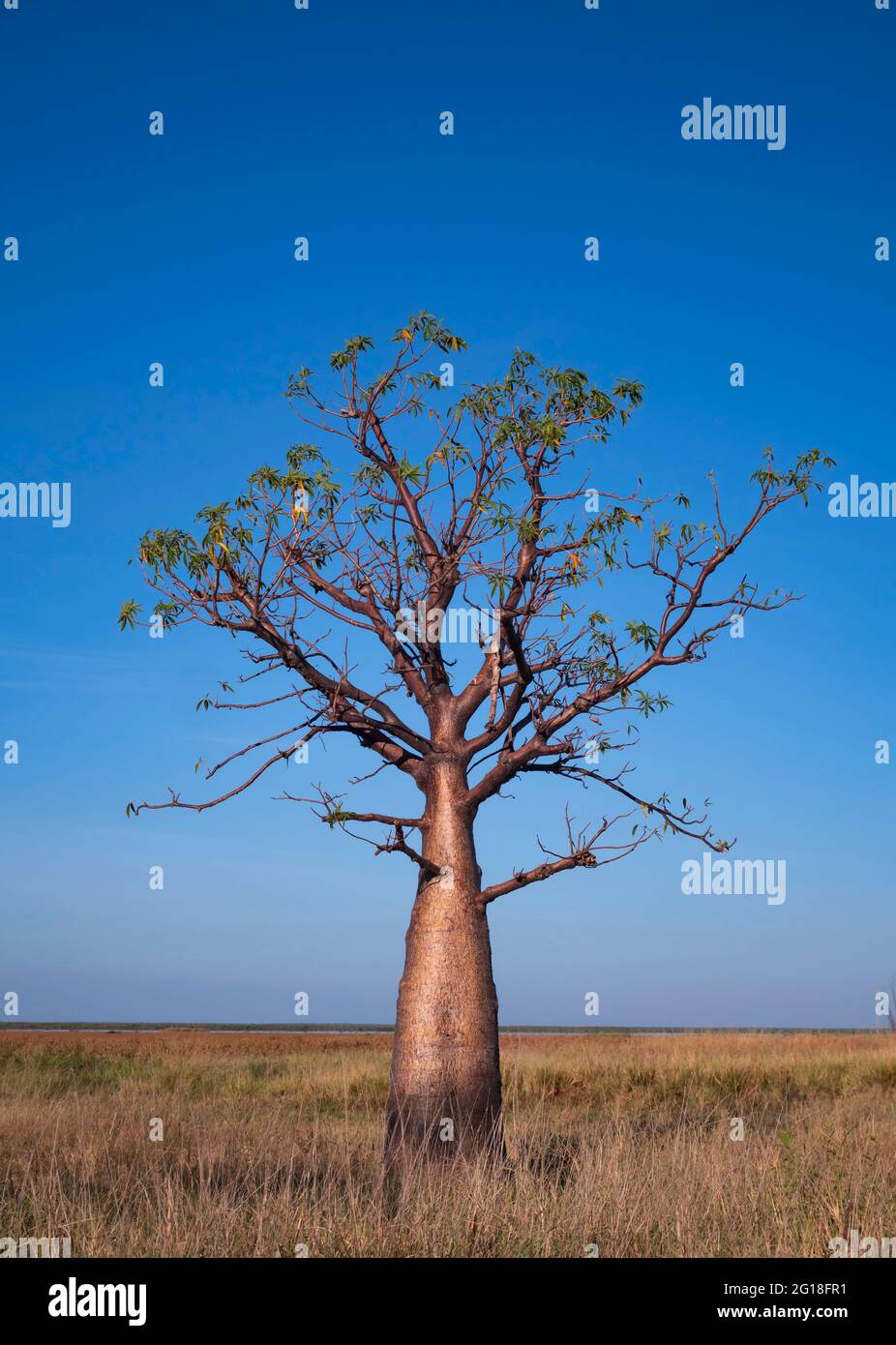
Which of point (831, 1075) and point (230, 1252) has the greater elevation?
point (230, 1252)

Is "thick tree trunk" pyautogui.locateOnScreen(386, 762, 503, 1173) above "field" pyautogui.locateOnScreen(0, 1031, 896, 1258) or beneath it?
above

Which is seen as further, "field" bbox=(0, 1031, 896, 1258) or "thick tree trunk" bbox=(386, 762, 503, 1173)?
"thick tree trunk" bbox=(386, 762, 503, 1173)

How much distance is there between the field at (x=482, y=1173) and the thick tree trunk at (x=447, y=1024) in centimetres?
43

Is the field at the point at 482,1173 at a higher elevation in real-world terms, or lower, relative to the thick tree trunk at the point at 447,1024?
lower

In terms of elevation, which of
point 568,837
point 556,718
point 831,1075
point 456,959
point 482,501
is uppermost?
point 482,501

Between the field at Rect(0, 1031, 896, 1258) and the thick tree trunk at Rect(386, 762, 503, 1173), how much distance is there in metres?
0.43

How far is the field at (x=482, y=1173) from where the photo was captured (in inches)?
253

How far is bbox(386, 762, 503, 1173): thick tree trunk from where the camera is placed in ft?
29.5
